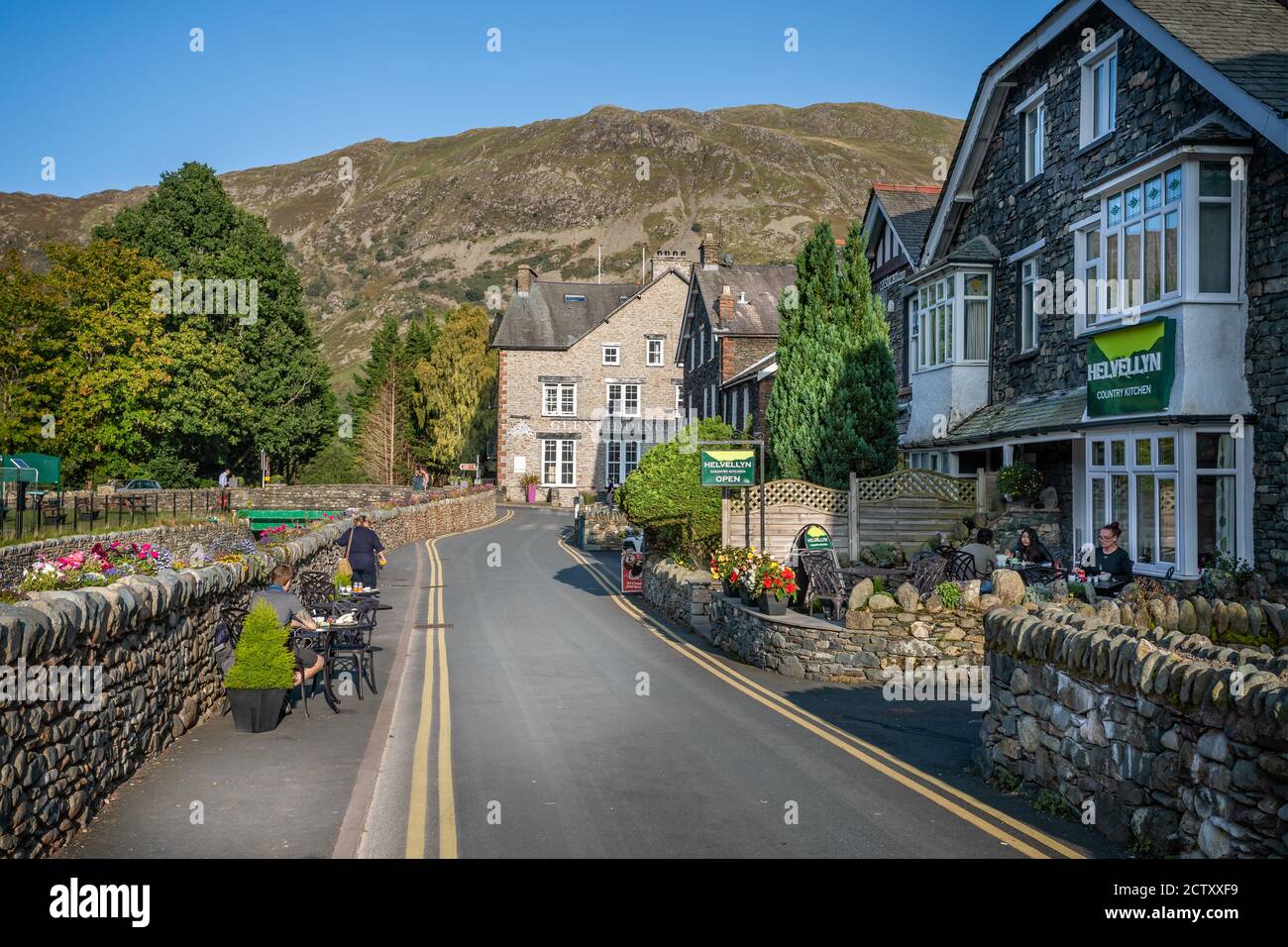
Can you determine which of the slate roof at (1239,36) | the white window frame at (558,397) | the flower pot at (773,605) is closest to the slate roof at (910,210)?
the slate roof at (1239,36)

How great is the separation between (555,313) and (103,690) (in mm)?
70041

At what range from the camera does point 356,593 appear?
1770 cm

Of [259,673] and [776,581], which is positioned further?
[776,581]

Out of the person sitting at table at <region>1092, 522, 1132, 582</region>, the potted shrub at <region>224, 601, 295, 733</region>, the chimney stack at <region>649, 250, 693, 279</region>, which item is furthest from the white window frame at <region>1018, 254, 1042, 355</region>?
the chimney stack at <region>649, 250, 693, 279</region>

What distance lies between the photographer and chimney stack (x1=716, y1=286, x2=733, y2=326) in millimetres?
53812

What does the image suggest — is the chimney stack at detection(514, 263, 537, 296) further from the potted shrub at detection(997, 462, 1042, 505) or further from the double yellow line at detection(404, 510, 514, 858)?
the double yellow line at detection(404, 510, 514, 858)

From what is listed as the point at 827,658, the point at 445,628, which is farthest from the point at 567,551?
the point at 827,658

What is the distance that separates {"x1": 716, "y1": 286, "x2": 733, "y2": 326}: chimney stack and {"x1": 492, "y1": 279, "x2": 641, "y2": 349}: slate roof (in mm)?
21765

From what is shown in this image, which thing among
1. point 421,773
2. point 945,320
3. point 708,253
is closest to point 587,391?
point 708,253

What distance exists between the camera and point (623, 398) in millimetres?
74438

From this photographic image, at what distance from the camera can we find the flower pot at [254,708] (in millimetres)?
11328

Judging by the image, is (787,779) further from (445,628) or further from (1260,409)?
(445,628)

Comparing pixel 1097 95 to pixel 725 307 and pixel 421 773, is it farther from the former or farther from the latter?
pixel 725 307
